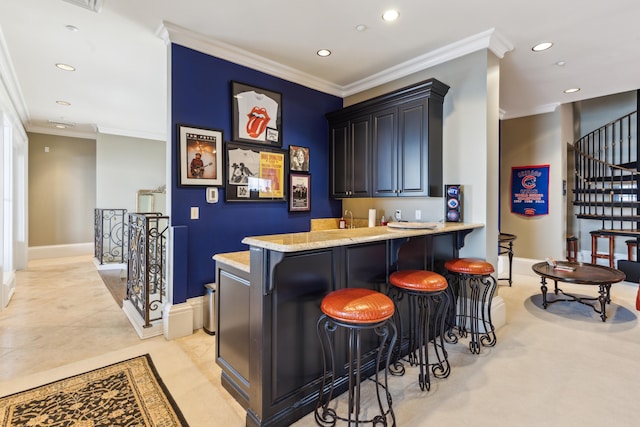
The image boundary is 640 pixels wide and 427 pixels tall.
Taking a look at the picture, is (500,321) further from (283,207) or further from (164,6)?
(164,6)

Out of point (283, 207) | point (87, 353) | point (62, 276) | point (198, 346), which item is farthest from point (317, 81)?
point (62, 276)

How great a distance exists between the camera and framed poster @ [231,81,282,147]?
3.33 meters

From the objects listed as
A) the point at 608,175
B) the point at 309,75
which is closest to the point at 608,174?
the point at 608,175

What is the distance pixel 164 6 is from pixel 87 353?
3.02 meters

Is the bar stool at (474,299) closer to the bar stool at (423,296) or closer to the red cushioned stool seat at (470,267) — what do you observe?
the red cushioned stool seat at (470,267)

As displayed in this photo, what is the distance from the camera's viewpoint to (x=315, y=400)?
1.89m

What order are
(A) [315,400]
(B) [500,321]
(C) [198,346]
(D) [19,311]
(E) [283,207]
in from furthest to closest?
1. (E) [283,207]
2. (D) [19,311]
3. (B) [500,321]
4. (C) [198,346]
5. (A) [315,400]

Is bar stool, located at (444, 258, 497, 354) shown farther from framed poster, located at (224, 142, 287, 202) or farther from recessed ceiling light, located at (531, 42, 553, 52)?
recessed ceiling light, located at (531, 42, 553, 52)

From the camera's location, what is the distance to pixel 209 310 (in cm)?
299

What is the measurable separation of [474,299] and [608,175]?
4.84 m

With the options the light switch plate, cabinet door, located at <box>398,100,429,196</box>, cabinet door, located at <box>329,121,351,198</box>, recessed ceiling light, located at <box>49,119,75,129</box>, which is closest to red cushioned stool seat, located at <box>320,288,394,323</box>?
cabinet door, located at <box>398,100,429,196</box>

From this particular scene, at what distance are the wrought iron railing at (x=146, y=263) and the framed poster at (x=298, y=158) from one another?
1.64 metres

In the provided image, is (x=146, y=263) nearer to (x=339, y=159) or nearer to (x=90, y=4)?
(x=90, y=4)

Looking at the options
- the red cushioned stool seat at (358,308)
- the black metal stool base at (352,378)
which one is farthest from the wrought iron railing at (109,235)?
the red cushioned stool seat at (358,308)
